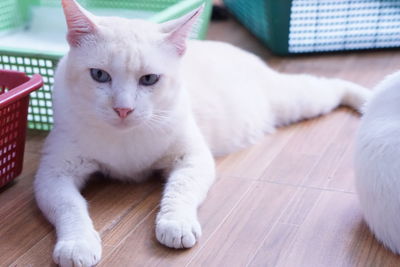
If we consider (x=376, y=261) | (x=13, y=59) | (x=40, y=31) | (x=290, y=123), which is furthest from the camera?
(x=40, y=31)

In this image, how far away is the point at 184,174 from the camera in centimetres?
166

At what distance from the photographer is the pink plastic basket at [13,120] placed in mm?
1642

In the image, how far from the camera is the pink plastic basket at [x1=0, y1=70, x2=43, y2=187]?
5.39ft

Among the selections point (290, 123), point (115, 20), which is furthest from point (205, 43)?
point (115, 20)

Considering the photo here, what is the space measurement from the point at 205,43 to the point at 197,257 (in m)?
1.05

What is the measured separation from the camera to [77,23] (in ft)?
4.83

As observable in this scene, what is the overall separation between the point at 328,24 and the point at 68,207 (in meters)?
1.85

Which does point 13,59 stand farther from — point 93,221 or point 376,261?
point 376,261

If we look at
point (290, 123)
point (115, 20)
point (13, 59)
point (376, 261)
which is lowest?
point (290, 123)

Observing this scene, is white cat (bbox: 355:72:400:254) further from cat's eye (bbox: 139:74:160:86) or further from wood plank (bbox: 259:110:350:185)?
cat's eye (bbox: 139:74:160:86)

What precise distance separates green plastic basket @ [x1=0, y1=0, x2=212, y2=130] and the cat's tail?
49 centimetres

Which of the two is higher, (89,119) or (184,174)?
(89,119)

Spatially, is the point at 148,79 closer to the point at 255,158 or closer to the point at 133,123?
the point at 133,123

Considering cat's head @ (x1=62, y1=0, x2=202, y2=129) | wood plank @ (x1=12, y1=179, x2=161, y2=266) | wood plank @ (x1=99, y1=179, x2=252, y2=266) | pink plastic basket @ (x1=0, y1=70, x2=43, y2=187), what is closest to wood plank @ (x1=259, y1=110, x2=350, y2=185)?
wood plank @ (x1=99, y1=179, x2=252, y2=266)
